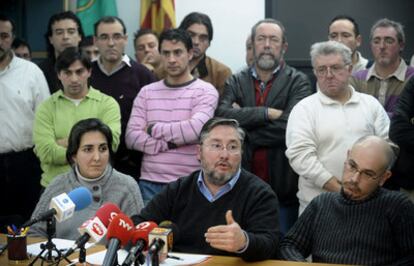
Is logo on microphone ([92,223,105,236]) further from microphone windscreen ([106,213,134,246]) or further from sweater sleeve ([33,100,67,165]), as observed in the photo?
sweater sleeve ([33,100,67,165])

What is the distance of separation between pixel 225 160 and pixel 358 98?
4.09ft

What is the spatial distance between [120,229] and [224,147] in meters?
1.09

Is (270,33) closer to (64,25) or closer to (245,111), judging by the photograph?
(245,111)

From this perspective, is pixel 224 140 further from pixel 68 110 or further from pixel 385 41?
pixel 385 41

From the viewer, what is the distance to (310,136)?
4.20 m

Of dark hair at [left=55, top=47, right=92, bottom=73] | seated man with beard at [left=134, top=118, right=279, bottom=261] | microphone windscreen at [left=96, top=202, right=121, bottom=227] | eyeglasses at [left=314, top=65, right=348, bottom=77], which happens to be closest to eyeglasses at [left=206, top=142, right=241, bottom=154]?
seated man with beard at [left=134, top=118, right=279, bottom=261]

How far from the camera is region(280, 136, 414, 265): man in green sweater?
317 cm

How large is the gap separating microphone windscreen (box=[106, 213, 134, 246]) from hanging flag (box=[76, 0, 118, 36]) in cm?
459

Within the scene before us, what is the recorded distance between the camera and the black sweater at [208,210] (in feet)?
10.8

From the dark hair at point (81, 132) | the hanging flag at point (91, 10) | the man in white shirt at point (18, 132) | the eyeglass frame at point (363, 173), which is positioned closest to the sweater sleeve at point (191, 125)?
the dark hair at point (81, 132)

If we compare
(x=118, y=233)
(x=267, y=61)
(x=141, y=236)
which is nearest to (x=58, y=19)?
(x=267, y=61)

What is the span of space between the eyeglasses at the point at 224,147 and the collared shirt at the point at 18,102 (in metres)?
1.96

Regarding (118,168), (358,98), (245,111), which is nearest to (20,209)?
(118,168)

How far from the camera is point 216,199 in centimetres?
339
